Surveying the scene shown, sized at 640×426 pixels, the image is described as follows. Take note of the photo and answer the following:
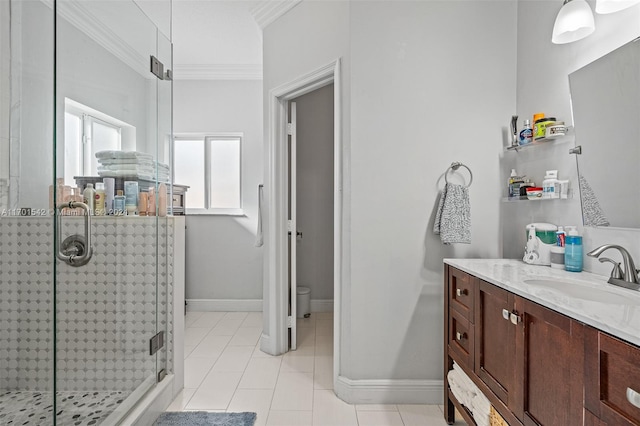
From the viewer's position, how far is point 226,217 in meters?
3.84

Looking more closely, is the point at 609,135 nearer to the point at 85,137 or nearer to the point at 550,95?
the point at 550,95

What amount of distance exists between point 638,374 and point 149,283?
212cm

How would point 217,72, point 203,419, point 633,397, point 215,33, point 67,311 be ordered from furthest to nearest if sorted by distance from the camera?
1. point 217,72
2. point 215,33
3. point 203,419
4. point 67,311
5. point 633,397

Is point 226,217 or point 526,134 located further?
point 226,217

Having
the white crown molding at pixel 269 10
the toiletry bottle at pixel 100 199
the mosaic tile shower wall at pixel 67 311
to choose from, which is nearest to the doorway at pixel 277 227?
the white crown molding at pixel 269 10

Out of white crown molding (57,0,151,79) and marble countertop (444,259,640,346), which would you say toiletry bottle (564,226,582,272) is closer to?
marble countertop (444,259,640,346)

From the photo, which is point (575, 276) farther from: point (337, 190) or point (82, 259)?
point (82, 259)

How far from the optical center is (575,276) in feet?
4.69

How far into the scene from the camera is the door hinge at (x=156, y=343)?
1961 millimetres

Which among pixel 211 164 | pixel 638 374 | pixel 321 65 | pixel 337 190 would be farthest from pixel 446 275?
pixel 211 164

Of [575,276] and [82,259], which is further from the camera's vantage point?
[82,259]

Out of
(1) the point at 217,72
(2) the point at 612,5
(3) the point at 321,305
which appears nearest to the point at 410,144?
(2) the point at 612,5

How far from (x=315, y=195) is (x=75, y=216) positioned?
8.42ft

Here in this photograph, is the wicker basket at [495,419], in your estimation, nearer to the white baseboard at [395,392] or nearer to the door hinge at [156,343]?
the white baseboard at [395,392]
